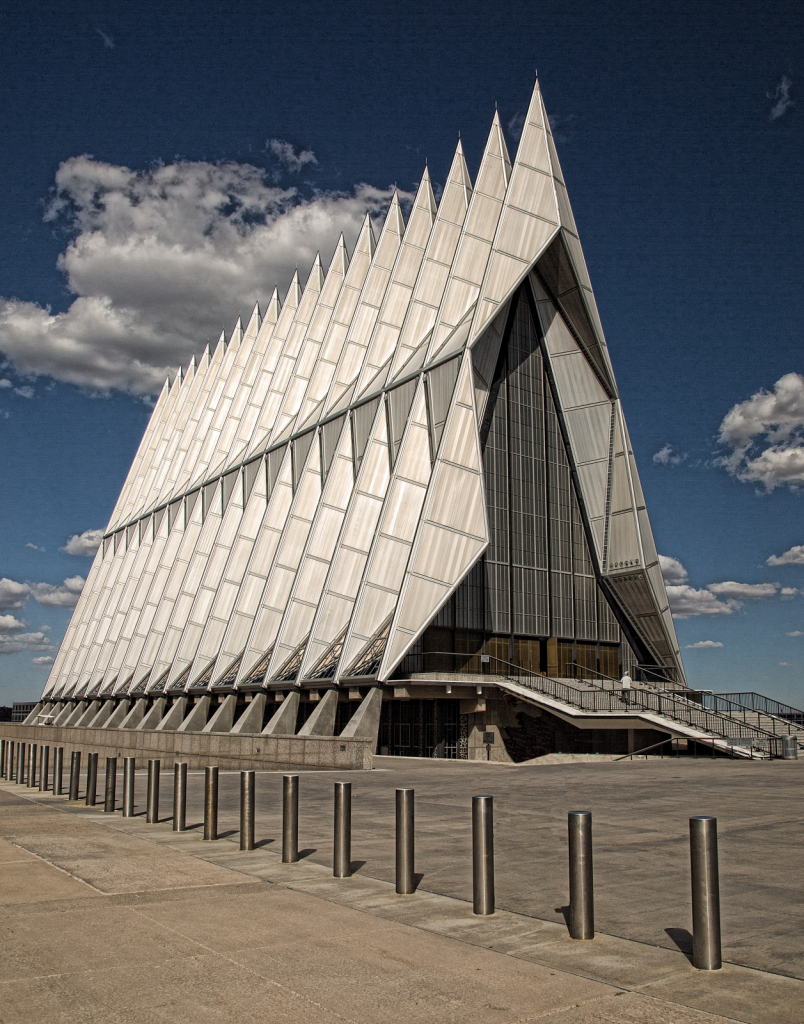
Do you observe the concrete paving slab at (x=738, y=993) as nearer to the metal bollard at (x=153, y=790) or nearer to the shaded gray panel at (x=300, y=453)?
the metal bollard at (x=153, y=790)

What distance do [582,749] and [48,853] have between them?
26463 mm

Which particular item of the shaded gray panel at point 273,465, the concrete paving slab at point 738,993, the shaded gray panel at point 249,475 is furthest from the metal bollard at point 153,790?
the shaded gray panel at point 249,475

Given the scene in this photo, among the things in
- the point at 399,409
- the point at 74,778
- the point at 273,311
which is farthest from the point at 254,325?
the point at 74,778

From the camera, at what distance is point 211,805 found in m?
9.79

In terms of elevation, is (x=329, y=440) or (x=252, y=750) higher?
(x=329, y=440)

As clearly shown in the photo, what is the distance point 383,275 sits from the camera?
4050 cm

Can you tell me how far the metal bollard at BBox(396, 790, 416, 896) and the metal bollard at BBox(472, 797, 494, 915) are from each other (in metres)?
0.72

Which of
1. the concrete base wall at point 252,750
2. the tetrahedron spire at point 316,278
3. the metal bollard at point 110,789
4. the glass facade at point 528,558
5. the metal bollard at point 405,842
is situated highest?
the tetrahedron spire at point 316,278

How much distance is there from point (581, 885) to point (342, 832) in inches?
104

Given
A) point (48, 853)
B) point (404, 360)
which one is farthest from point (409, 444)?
point (48, 853)

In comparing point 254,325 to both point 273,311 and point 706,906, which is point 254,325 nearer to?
point 273,311

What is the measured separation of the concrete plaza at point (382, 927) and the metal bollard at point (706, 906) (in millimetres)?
126

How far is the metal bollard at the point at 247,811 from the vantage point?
29.4 feet

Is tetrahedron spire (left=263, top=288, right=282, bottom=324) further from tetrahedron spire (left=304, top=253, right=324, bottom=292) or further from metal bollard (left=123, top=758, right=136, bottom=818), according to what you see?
metal bollard (left=123, top=758, right=136, bottom=818)
